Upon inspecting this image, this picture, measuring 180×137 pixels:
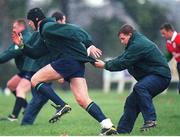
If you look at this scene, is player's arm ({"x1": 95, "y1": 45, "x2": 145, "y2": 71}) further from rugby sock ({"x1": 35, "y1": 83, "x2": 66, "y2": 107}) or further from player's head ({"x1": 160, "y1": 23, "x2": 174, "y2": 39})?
player's head ({"x1": 160, "y1": 23, "x2": 174, "y2": 39})

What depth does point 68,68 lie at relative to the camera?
12.7 meters

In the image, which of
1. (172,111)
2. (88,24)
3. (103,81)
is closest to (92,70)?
(103,81)

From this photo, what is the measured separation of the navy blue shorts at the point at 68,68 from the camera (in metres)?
12.7

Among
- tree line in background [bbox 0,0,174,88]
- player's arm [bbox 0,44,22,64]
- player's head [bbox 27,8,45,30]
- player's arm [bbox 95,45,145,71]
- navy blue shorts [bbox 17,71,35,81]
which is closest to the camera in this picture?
player's arm [bbox 95,45,145,71]

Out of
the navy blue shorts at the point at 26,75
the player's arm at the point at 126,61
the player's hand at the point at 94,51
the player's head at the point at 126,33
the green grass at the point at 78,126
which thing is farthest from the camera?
the navy blue shorts at the point at 26,75

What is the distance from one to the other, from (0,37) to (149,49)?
128ft

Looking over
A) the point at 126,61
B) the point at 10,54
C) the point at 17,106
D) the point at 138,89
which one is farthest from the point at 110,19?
the point at 126,61

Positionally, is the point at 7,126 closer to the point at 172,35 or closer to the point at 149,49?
the point at 149,49

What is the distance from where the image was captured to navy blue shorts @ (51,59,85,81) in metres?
12.7

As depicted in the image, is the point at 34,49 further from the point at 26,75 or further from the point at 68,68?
the point at 26,75

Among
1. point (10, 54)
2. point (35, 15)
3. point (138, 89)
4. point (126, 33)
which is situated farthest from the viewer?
point (10, 54)

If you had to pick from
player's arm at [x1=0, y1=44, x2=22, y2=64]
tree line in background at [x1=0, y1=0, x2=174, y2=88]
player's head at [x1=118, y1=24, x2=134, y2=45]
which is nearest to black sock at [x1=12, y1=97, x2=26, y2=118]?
player's arm at [x1=0, y1=44, x2=22, y2=64]

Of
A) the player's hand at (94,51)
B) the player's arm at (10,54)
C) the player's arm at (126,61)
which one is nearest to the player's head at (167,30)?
the player's arm at (10,54)

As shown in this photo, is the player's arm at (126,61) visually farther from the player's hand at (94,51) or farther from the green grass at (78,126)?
the green grass at (78,126)
